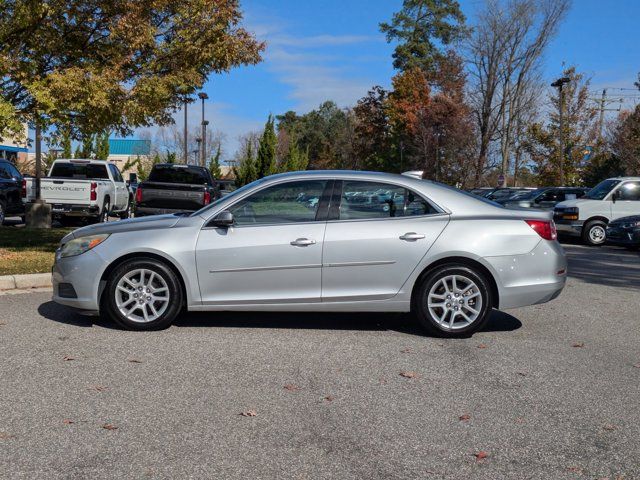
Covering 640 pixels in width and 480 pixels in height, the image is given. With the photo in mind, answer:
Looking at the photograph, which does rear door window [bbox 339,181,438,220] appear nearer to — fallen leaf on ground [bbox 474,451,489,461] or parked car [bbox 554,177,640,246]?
fallen leaf on ground [bbox 474,451,489,461]

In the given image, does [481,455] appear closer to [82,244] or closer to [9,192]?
[82,244]

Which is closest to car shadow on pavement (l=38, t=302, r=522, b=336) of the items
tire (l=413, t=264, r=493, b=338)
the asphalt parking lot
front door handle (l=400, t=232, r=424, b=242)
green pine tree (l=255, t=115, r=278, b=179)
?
the asphalt parking lot

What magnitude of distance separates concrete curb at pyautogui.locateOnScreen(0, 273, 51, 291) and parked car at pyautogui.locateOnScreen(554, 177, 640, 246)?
14.6 m

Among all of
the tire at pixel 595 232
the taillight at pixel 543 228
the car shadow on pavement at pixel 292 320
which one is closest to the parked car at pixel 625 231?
the tire at pixel 595 232

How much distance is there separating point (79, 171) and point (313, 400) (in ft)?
58.2

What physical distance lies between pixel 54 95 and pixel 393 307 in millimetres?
7070

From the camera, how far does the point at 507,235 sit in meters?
6.86

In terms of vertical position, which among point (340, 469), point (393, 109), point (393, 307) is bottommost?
point (340, 469)

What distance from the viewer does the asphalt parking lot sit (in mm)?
3848

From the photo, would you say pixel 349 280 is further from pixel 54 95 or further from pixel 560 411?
pixel 54 95

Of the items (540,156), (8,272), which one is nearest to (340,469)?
(8,272)

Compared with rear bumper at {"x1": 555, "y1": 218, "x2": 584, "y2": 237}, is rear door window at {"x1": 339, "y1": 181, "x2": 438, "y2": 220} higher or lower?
higher

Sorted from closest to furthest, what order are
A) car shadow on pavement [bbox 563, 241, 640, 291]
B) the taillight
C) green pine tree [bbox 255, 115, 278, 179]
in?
the taillight < car shadow on pavement [bbox 563, 241, 640, 291] < green pine tree [bbox 255, 115, 278, 179]

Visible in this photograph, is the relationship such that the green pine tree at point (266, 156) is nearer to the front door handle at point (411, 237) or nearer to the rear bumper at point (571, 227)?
the rear bumper at point (571, 227)
